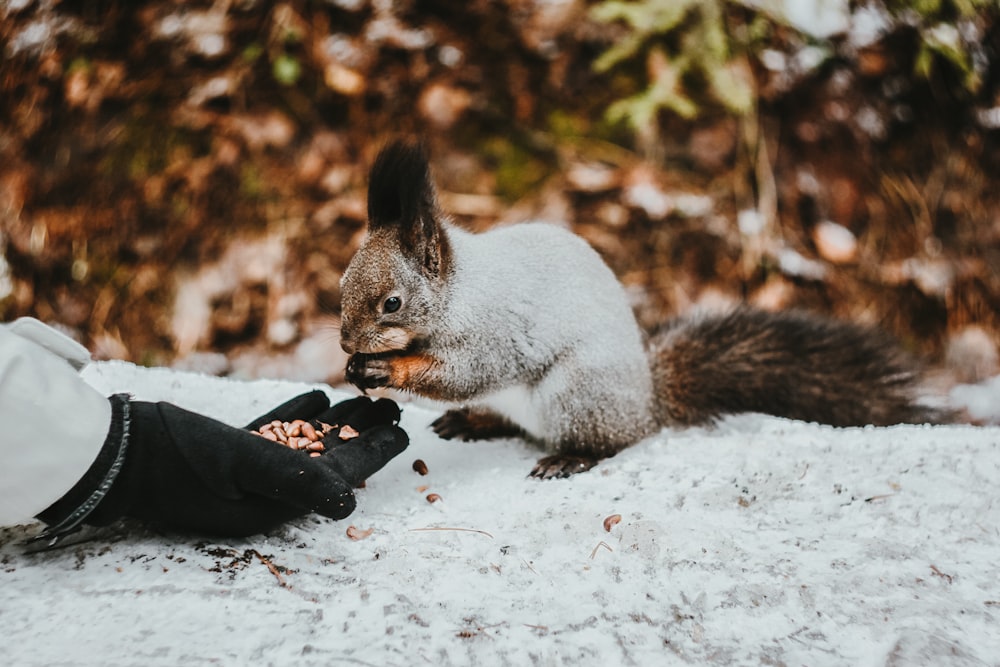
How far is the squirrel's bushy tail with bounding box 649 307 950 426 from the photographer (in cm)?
214

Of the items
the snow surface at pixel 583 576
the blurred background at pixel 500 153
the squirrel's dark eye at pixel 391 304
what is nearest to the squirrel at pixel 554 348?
the squirrel's dark eye at pixel 391 304

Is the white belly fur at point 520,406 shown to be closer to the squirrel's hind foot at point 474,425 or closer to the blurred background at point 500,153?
the squirrel's hind foot at point 474,425

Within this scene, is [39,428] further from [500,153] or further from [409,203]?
[500,153]

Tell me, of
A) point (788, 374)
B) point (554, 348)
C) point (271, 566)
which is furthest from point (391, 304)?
point (788, 374)

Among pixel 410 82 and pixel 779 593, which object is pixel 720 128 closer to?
pixel 410 82

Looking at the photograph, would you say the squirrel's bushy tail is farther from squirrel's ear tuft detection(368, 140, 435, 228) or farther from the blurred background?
the blurred background

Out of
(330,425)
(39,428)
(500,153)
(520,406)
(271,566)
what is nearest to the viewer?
(39,428)

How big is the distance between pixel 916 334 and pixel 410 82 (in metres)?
2.84

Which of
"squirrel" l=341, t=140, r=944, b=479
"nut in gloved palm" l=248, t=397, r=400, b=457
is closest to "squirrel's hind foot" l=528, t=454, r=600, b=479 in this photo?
"squirrel" l=341, t=140, r=944, b=479

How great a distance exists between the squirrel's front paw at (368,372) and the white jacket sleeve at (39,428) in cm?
59

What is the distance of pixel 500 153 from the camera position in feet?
13.1

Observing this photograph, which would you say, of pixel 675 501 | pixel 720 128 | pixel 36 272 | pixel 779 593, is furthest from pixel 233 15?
pixel 779 593

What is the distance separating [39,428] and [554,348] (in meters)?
Answer: 1.13

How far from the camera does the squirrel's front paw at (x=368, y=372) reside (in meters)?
1.77
